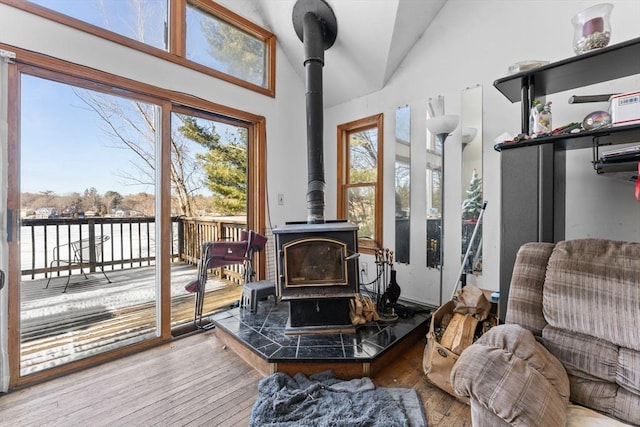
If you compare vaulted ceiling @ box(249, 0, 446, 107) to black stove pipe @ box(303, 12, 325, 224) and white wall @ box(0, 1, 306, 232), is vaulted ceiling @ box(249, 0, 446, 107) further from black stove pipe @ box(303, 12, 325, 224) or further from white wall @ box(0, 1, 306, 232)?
black stove pipe @ box(303, 12, 325, 224)

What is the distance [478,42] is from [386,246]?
6.78 ft

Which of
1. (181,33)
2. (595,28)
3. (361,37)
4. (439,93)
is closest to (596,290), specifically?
(595,28)

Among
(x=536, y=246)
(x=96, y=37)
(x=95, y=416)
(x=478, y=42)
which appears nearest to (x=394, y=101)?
(x=478, y=42)

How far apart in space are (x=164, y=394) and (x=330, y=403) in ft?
3.35

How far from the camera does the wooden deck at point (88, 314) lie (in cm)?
186

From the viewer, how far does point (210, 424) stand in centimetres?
144

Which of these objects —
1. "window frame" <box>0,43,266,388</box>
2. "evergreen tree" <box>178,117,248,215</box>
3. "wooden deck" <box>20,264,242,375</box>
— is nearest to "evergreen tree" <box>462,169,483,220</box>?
"window frame" <box>0,43,266,388</box>

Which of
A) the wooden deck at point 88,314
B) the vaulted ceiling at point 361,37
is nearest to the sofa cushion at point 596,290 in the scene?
the vaulted ceiling at point 361,37

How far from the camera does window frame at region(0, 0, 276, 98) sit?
71.1 inches

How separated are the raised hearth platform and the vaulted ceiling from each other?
2.49m

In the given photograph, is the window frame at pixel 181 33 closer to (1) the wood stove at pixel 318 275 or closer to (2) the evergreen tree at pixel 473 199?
(1) the wood stove at pixel 318 275

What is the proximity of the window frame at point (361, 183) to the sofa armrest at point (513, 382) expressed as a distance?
2005mm

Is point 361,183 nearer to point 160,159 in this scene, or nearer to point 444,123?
point 444,123

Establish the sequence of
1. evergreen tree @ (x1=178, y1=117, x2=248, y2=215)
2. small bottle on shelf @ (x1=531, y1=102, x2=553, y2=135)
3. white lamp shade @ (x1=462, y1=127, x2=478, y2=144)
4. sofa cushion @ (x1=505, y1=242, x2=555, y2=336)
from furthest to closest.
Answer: evergreen tree @ (x1=178, y1=117, x2=248, y2=215), white lamp shade @ (x1=462, y1=127, x2=478, y2=144), small bottle on shelf @ (x1=531, y1=102, x2=553, y2=135), sofa cushion @ (x1=505, y1=242, x2=555, y2=336)
